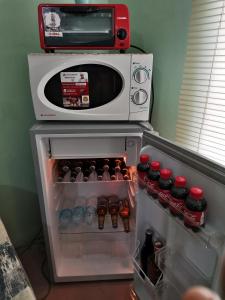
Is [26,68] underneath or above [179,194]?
above

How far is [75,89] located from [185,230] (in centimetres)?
71

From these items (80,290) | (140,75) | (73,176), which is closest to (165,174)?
(140,75)

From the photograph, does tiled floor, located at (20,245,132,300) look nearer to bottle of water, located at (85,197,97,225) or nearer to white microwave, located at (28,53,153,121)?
bottle of water, located at (85,197,97,225)

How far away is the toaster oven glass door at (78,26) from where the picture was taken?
865 mm

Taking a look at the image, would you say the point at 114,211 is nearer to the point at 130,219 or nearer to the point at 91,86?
the point at 130,219

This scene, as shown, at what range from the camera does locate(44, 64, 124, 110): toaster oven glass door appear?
3.07 feet

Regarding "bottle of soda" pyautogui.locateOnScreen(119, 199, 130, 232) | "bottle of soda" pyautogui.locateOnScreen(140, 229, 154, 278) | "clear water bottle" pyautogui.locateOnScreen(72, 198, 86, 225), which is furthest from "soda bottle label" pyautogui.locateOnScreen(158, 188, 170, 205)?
"clear water bottle" pyautogui.locateOnScreen(72, 198, 86, 225)

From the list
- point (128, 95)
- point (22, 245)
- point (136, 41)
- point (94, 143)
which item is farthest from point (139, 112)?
point (22, 245)

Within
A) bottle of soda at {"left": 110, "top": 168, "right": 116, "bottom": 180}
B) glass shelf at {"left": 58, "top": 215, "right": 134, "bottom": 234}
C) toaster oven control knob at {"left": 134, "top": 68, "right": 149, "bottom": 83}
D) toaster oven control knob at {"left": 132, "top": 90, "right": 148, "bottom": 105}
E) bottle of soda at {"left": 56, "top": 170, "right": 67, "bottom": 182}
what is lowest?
glass shelf at {"left": 58, "top": 215, "right": 134, "bottom": 234}

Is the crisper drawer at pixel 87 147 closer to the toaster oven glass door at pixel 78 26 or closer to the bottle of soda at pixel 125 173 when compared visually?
the bottle of soda at pixel 125 173

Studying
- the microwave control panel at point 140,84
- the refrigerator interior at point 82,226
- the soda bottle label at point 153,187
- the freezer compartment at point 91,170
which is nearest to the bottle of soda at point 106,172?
the freezer compartment at point 91,170

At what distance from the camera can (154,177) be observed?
0.73 m

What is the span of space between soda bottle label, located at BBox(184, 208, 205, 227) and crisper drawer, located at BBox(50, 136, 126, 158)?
545 mm

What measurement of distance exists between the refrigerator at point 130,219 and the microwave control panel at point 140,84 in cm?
7
